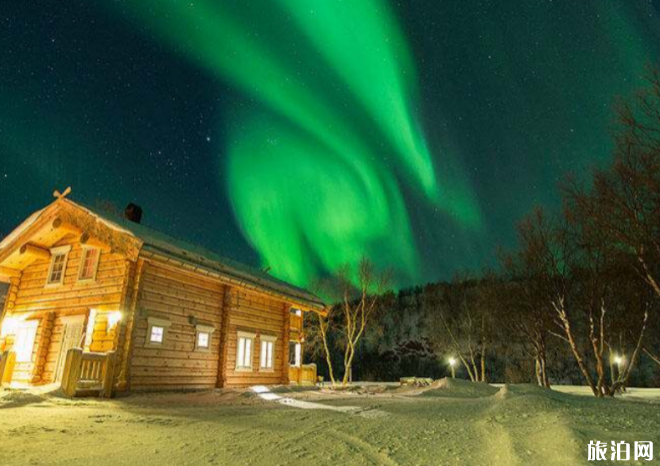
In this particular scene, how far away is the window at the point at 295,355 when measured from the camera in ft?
72.0

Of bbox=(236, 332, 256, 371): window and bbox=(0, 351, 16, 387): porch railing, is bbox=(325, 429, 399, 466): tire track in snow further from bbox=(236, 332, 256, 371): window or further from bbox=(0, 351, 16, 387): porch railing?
bbox=(0, 351, 16, 387): porch railing

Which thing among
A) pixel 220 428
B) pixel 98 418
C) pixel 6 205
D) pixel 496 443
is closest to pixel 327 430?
pixel 220 428

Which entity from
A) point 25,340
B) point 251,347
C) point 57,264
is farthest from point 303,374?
point 57,264

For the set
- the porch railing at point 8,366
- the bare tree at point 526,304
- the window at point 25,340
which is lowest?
the porch railing at point 8,366

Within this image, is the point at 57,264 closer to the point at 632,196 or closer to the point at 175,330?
the point at 175,330

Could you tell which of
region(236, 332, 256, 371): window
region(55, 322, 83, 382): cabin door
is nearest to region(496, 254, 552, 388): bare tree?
region(236, 332, 256, 371): window

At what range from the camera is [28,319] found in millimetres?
15633

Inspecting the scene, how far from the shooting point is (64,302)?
15.1 meters

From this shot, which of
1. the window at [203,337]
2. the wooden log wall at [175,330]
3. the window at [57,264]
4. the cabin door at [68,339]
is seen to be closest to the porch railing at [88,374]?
the wooden log wall at [175,330]

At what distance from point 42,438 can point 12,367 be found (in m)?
12.1

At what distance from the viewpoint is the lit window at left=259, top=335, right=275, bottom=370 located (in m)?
18.9

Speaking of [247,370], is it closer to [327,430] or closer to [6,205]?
→ [327,430]

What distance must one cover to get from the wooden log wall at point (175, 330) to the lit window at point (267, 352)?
304 cm

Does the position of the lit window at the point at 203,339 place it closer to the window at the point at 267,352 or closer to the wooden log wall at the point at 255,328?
the wooden log wall at the point at 255,328
